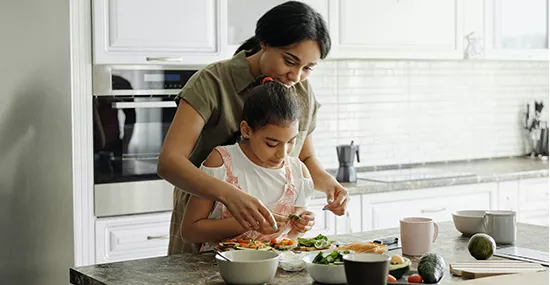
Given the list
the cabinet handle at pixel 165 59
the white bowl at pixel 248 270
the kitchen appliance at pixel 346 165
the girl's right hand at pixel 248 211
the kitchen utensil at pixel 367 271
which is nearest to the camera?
the kitchen utensil at pixel 367 271

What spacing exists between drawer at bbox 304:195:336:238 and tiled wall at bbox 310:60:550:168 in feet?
→ 2.44

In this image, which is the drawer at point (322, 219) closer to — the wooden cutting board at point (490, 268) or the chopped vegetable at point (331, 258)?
the wooden cutting board at point (490, 268)

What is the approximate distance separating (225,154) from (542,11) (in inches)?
136

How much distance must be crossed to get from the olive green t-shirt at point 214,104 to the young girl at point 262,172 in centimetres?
8

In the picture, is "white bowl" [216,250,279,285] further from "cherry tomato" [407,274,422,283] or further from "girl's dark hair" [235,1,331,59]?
"girl's dark hair" [235,1,331,59]

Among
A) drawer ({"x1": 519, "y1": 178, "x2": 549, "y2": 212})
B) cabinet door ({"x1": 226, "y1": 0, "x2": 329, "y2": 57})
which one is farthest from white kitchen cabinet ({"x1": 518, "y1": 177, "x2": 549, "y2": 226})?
cabinet door ({"x1": 226, "y1": 0, "x2": 329, "y2": 57})

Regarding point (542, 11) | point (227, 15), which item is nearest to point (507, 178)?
point (542, 11)

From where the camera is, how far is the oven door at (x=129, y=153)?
377cm

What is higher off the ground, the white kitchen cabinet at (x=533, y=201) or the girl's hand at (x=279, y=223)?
the girl's hand at (x=279, y=223)

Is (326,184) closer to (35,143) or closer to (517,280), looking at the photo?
(517,280)

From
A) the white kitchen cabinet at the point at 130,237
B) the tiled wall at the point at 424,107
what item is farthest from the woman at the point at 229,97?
the tiled wall at the point at 424,107

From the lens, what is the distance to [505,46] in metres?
5.06

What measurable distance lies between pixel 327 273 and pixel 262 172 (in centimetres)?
64

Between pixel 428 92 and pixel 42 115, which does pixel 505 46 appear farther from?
pixel 42 115
